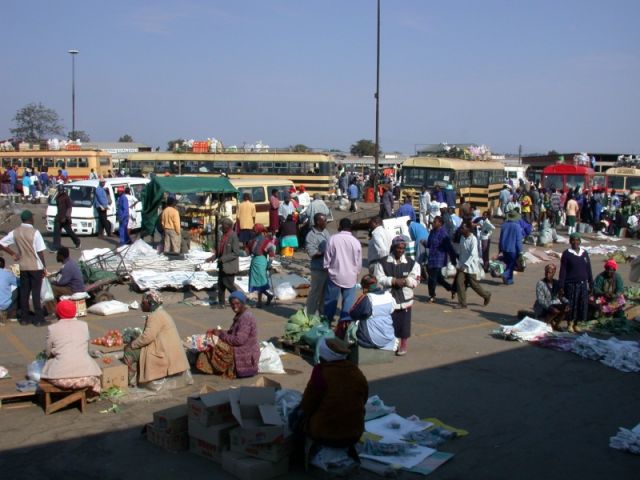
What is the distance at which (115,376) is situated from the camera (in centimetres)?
808

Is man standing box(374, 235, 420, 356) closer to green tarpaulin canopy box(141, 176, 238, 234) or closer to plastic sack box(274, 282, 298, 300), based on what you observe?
plastic sack box(274, 282, 298, 300)

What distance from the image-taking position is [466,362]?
32.6 ft

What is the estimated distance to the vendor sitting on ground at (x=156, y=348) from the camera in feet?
26.6

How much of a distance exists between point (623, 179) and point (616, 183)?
1.33ft

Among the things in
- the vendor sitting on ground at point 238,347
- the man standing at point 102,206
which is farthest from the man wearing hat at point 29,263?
the man standing at point 102,206

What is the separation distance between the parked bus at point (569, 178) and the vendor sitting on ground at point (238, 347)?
2864cm

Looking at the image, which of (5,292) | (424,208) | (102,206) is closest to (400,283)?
(5,292)

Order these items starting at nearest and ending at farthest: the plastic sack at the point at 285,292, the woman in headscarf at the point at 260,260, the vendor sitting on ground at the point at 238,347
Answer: the vendor sitting on ground at the point at 238,347, the woman in headscarf at the point at 260,260, the plastic sack at the point at 285,292

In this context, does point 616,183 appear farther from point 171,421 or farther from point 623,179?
point 171,421

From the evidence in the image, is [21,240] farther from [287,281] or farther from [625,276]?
[625,276]

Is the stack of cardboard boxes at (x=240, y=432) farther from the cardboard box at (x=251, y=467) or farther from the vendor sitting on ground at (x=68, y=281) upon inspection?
the vendor sitting on ground at (x=68, y=281)

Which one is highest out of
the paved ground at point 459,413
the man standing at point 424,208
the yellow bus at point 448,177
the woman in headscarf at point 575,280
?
the yellow bus at point 448,177

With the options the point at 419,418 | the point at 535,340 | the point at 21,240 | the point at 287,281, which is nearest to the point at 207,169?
the point at 287,281

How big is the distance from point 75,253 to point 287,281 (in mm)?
7172
